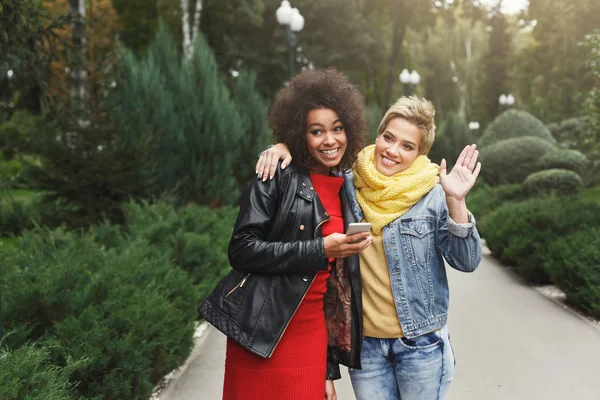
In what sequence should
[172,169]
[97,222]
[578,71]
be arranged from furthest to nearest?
[578,71] < [172,169] < [97,222]

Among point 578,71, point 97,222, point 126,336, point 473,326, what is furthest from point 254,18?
point 126,336

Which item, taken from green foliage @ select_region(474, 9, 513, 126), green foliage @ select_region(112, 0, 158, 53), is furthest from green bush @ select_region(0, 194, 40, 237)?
green foliage @ select_region(474, 9, 513, 126)

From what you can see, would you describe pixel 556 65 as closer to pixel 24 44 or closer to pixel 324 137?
pixel 24 44

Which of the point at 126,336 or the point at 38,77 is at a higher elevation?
the point at 38,77

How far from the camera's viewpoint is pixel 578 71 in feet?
94.6

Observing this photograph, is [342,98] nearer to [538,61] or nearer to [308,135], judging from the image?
[308,135]

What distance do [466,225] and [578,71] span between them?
29.3m

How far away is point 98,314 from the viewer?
421 cm

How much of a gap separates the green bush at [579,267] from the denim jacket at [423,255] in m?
4.65

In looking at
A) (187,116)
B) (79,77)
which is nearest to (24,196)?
(79,77)

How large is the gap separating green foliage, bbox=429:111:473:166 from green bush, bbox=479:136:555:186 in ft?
29.3

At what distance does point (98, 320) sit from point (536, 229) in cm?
693

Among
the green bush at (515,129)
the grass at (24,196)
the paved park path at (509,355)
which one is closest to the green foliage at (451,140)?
the green bush at (515,129)

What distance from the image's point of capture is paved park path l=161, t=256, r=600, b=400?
4758mm
